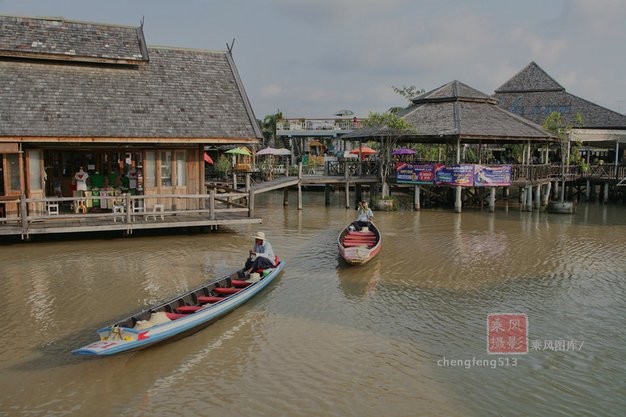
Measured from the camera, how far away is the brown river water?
24.4ft

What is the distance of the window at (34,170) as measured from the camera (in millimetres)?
17234

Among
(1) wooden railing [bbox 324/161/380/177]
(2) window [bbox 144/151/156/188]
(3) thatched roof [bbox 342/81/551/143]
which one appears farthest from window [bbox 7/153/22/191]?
(1) wooden railing [bbox 324/161/380/177]

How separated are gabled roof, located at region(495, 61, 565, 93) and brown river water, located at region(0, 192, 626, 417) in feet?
81.2

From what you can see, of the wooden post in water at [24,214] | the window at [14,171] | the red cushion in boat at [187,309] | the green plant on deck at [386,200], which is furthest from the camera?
the green plant on deck at [386,200]

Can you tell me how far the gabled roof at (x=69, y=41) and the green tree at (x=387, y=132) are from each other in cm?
1218

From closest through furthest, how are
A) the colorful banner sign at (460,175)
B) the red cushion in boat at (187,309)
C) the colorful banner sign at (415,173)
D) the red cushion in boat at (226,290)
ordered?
the red cushion in boat at (187,309)
the red cushion in boat at (226,290)
the colorful banner sign at (460,175)
the colorful banner sign at (415,173)

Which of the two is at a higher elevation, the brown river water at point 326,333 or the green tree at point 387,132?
the green tree at point 387,132

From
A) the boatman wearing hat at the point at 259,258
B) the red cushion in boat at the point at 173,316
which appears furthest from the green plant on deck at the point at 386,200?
the red cushion in boat at the point at 173,316

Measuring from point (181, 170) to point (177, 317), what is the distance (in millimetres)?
10820

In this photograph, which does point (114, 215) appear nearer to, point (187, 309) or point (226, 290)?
point (226, 290)

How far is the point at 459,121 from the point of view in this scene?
2702 cm

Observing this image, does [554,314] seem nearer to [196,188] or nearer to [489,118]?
[196,188]

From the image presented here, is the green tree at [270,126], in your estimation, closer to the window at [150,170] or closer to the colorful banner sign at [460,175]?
the colorful banner sign at [460,175]

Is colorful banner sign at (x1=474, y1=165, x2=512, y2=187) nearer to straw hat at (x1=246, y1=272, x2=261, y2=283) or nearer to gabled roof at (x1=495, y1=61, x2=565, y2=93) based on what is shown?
gabled roof at (x1=495, y1=61, x2=565, y2=93)
